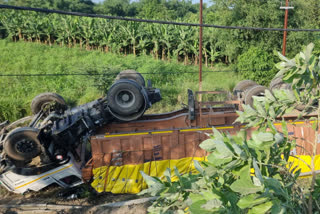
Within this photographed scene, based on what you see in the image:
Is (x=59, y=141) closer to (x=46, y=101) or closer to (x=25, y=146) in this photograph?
(x=25, y=146)

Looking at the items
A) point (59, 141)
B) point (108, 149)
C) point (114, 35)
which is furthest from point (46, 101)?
point (114, 35)

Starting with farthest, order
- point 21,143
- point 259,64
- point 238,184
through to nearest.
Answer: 1. point 259,64
2. point 21,143
3. point 238,184

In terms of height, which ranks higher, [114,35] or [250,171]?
[114,35]

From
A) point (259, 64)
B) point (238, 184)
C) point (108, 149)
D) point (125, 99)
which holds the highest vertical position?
point (238, 184)

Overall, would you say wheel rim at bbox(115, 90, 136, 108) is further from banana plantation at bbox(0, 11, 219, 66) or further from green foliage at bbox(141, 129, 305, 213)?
banana plantation at bbox(0, 11, 219, 66)

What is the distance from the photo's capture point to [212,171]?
5.68ft

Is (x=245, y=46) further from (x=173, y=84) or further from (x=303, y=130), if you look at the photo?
(x=303, y=130)

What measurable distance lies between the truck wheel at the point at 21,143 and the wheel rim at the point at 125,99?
6.87ft

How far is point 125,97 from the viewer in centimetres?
726

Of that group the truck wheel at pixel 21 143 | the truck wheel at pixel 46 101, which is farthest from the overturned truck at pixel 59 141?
the truck wheel at pixel 46 101

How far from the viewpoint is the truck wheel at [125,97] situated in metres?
7.12

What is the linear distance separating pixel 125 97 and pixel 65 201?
3.08 m

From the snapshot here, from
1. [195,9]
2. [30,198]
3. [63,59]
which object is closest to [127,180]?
[30,198]

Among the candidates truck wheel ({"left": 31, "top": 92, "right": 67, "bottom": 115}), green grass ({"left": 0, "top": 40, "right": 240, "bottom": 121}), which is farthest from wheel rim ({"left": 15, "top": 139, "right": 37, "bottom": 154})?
green grass ({"left": 0, "top": 40, "right": 240, "bottom": 121})
